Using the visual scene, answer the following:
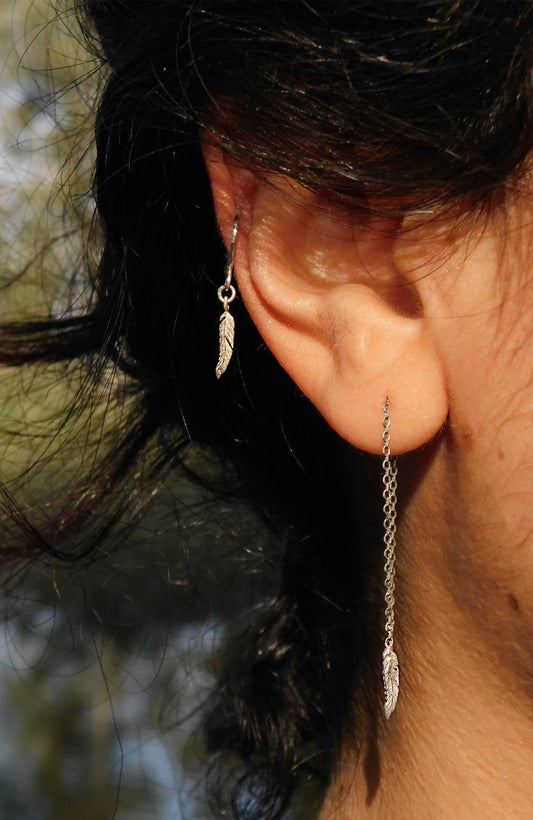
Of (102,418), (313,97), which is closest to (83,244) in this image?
(102,418)

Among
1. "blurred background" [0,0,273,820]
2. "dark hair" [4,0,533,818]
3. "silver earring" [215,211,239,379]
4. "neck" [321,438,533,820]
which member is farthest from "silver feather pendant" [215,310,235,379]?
"blurred background" [0,0,273,820]

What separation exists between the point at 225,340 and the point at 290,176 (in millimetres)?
203

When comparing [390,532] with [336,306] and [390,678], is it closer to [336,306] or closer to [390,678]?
[390,678]

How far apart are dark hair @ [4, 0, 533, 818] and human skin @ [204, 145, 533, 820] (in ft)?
0.15

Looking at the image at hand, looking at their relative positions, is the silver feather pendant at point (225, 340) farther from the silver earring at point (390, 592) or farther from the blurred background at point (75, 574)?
the blurred background at point (75, 574)

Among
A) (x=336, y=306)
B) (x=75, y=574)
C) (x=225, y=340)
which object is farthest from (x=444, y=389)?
(x=75, y=574)

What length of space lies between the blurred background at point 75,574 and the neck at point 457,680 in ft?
1.90

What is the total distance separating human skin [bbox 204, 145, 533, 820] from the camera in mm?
992

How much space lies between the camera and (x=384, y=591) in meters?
1.33

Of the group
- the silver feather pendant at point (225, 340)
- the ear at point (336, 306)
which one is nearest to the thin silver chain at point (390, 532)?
the ear at point (336, 306)

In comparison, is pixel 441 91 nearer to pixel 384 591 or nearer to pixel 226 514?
pixel 384 591

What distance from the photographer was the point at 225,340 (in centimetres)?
111

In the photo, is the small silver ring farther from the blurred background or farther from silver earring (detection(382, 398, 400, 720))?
the blurred background

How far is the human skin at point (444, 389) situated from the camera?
0.99m
